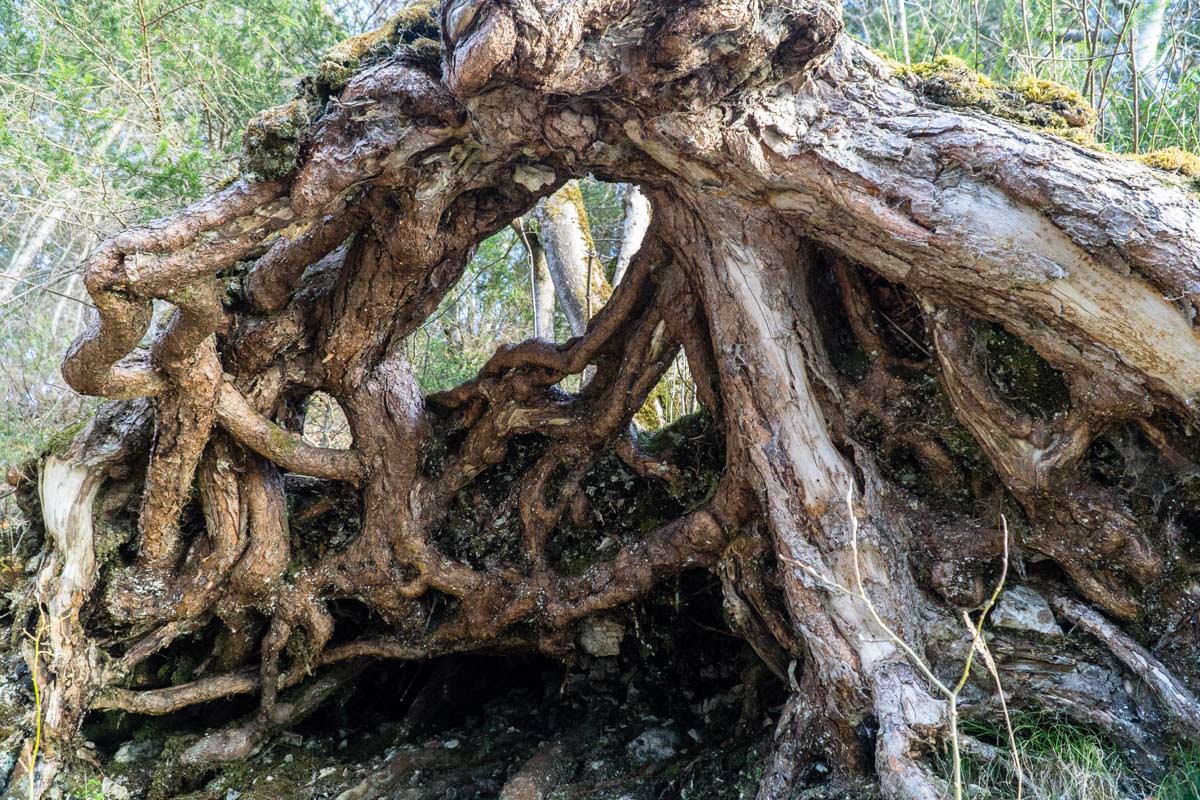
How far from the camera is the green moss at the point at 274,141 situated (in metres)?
2.72

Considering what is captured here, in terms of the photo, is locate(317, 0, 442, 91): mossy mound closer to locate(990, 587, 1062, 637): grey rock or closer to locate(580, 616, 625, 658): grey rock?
locate(580, 616, 625, 658): grey rock

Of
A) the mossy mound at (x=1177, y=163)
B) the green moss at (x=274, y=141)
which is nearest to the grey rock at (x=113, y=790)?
the green moss at (x=274, y=141)

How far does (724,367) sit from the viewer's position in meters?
3.17

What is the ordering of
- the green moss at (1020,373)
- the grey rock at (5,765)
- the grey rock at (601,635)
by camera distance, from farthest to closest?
the grey rock at (601,635), the grey rock at (5,765), the green moss at (1020,373)

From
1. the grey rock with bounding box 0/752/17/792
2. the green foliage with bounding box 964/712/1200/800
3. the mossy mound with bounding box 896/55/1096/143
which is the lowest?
the green foliage with bounding box 964/712/1200/800

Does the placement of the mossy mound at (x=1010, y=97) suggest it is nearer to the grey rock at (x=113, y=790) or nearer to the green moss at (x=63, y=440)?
the green moss at (x=63, y=440)

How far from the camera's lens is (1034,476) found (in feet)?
9.00

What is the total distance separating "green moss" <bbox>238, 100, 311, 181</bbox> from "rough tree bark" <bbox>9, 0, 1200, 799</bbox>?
0.02 meters

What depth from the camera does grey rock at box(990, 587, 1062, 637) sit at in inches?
114

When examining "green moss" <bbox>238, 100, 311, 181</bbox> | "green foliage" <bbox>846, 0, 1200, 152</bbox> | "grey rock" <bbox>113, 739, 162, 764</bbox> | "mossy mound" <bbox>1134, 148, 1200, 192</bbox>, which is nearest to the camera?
"mossy mound" <bbox>1134, 148, 1200, 192</bbox>

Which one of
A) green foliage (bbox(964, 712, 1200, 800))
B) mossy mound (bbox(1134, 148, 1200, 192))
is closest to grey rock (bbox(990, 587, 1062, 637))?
green foliage (bbox(964, 712, 1200, 800))

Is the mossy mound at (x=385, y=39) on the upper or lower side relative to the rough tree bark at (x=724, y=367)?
upper

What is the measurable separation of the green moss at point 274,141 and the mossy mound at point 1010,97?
212cm

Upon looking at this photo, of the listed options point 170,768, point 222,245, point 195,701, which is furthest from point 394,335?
point 170,768
